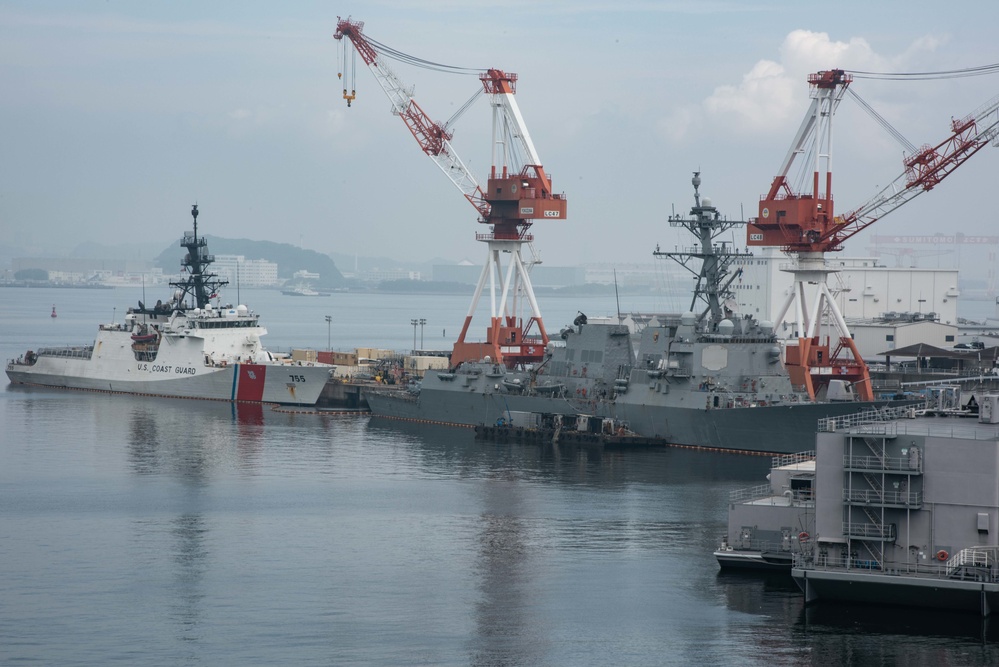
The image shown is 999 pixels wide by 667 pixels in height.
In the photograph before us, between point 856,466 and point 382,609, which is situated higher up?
point 856,466

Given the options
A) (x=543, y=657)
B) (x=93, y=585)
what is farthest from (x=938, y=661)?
(x=93, y=585)

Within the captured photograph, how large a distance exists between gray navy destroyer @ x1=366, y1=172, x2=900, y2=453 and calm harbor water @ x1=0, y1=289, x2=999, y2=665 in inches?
43.3

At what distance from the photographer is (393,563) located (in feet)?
73.8

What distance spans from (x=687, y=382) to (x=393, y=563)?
56.2 feet

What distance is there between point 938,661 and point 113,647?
11.2 meters

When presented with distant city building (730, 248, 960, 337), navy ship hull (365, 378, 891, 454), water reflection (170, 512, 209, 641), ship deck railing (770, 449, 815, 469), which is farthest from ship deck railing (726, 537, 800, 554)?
distant city building (730, 248, 960, 337)

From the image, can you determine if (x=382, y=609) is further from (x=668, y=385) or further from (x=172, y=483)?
(x=668, y=385)

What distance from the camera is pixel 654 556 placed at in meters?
23.0

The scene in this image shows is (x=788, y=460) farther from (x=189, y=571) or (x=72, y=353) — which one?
(x=72, y=353)

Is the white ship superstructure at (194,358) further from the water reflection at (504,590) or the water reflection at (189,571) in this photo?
the water reflection at (189,571)

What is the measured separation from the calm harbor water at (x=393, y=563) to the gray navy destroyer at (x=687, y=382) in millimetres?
1101

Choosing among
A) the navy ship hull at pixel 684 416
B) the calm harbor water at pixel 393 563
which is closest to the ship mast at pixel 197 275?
the navy ship hull at pixel 684 416

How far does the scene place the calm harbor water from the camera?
17.8 metres

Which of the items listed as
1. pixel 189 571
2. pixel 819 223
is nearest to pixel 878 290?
pixel 819 223
